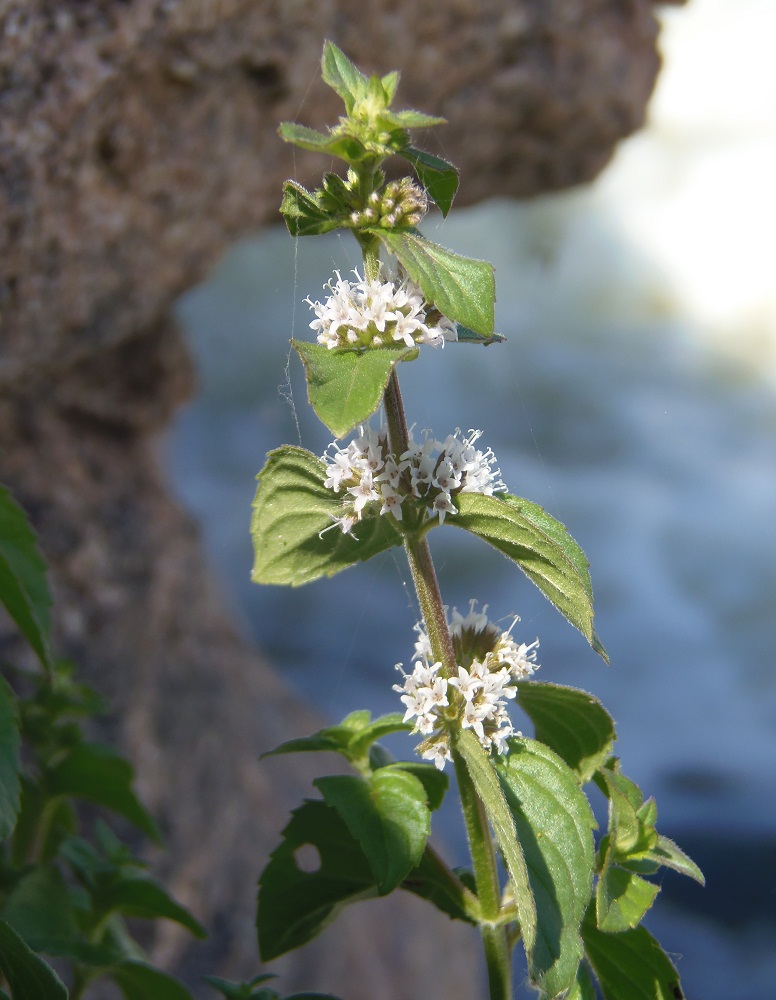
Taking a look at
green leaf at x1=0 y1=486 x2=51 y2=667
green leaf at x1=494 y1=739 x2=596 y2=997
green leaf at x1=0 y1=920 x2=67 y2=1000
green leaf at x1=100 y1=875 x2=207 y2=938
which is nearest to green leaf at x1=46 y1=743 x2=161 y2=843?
green leaf at x1=100 y1=875 x2=207 y2=938

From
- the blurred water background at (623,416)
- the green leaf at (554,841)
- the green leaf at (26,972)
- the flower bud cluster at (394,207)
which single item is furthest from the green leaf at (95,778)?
the blurred water background at (623,416)

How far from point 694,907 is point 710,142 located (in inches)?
96.9

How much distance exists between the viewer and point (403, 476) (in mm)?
589

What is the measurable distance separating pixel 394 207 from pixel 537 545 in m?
0.19

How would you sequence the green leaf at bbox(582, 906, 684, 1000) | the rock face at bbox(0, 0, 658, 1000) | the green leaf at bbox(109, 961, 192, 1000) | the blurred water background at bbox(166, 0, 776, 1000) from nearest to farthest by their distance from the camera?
the green leaf at bbox(582, 906, 684, 1000) → the green leaf at bbox(109, 961, 192, 1000) → the rock face at bbox(0, 0, 658, 1000) → the blurred water background at bbox(166, 0, 776, 1000)

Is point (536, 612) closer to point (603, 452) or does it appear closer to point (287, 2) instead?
point (603, 452)

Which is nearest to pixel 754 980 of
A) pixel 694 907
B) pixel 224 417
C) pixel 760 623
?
pixel 694 907

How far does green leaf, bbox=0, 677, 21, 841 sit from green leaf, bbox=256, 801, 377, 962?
16cm

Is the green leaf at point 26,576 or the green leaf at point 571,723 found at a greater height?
the green leaf at point 26,576

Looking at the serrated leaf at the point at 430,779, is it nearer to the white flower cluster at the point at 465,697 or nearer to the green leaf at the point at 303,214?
the white flower cluster at the point at 465,697

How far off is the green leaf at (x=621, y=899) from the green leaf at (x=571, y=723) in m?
0.06

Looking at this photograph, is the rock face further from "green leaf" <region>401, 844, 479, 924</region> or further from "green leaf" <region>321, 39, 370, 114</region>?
"green leaf" <region>401, 844, 479, 924</region>

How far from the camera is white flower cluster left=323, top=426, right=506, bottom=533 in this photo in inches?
22.7

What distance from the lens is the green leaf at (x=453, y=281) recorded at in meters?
0.50
